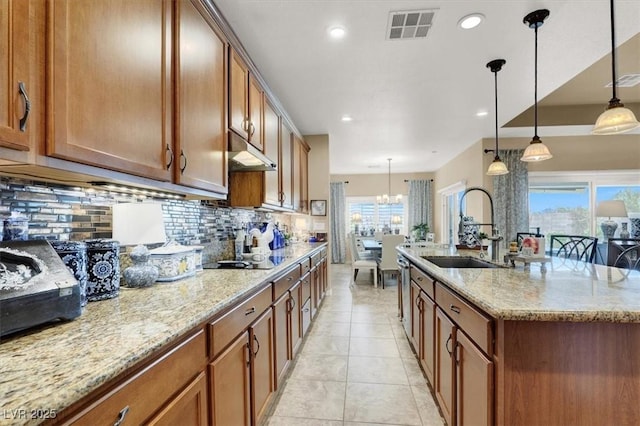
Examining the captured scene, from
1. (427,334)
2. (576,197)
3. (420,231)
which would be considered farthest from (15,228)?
(420,231)

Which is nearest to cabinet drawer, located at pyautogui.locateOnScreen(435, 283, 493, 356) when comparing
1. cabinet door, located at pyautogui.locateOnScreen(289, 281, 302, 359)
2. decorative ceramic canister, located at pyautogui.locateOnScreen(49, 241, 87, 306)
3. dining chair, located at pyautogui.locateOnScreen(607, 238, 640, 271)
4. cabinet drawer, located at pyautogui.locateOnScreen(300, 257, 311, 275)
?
cabinet door, located at pyautogui.locateOnScreen(289, 281, 302, 359)

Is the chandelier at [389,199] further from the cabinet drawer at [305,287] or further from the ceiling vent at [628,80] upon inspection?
the cabinet drawer at [305,287]

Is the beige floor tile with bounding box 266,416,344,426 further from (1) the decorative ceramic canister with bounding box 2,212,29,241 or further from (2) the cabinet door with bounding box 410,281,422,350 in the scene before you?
(1) the decorative ceramic canister with bounding box 2,212,29,241

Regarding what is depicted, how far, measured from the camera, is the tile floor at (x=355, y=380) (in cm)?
185

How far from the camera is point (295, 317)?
2.50 meters

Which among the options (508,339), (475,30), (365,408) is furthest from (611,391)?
(475,30)

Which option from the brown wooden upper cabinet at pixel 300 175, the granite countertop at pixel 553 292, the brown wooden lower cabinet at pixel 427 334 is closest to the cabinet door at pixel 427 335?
the brown wooden lower cabinet at pixel 427 334

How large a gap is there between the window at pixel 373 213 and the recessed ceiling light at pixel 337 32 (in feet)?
22.8

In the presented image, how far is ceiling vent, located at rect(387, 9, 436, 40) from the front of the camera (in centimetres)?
199

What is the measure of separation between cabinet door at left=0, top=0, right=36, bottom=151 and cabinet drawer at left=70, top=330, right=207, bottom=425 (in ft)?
2.25

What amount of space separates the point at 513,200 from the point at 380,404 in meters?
4.63

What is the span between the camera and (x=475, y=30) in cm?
218

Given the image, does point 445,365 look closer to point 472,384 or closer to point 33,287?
point 472,384

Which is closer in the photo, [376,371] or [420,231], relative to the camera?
[376,371]
